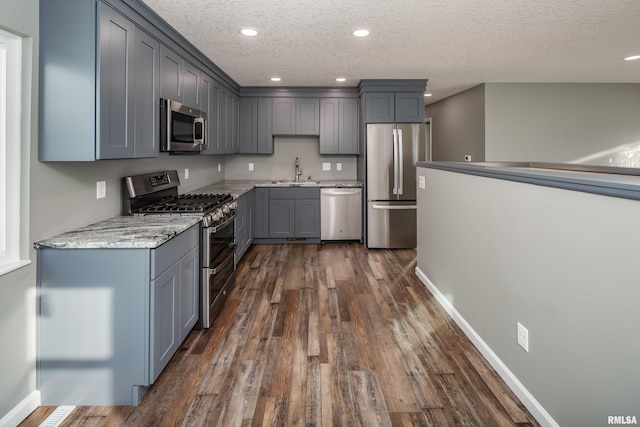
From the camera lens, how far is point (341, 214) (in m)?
5.95

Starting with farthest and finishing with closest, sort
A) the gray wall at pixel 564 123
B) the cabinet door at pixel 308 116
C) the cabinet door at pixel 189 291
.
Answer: the cabinet door at pixel 308 116 → the gray wall at pixel 564 123 → the cabinet door at pixel 189 291

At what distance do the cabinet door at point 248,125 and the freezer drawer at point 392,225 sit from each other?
6.80 ft

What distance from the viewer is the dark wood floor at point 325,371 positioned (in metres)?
1.94

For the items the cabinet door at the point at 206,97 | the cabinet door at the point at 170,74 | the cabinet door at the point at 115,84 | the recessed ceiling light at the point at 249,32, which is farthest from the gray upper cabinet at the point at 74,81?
the cabinet door at the point at 206,97

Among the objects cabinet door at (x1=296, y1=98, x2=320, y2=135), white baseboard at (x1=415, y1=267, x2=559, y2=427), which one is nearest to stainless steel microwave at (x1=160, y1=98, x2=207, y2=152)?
cabinet door at (x1=296, y1=98, x2=320, y2=135)

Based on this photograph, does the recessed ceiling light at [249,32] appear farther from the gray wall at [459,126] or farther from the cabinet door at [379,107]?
the gray wall at [459,126]

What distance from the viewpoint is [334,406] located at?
6.63 feet

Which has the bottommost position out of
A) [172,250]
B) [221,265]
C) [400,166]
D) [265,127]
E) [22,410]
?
[22,410]

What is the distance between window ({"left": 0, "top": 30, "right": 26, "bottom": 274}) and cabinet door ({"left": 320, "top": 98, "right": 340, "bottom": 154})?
4.46 m

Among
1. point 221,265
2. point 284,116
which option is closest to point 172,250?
point 221,265

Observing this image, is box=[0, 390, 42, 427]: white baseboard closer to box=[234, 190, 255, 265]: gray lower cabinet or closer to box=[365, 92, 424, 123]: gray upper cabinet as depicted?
box=[234, 190, 255, 265]: gray lower cabinet

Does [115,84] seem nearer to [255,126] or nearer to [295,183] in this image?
[295,183]

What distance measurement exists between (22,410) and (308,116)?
5.01 meters

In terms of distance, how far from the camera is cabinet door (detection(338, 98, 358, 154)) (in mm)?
6109
